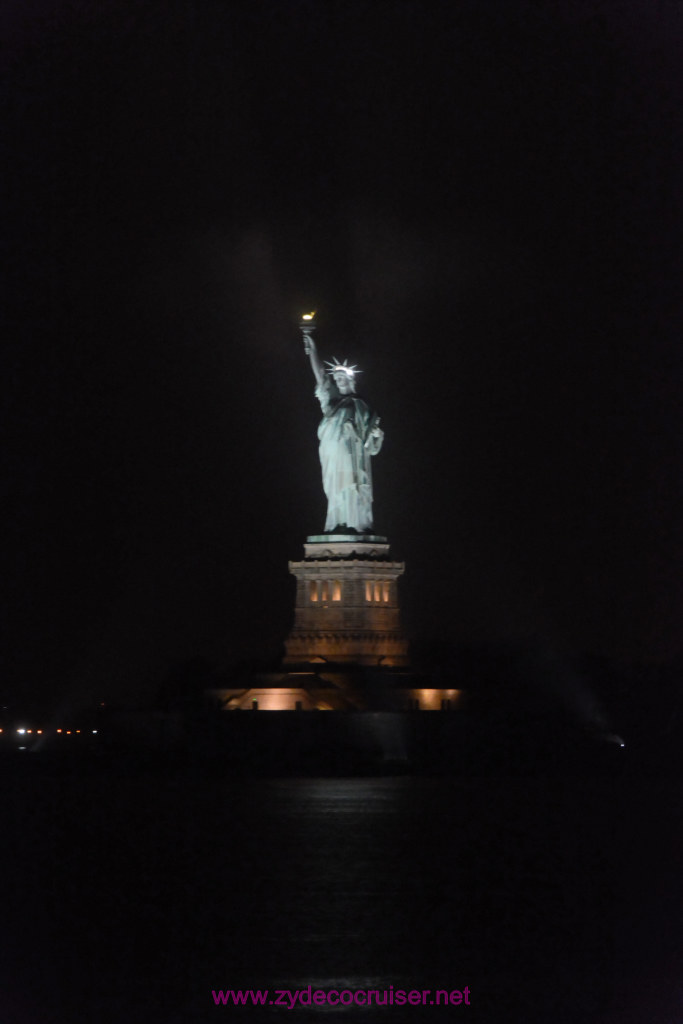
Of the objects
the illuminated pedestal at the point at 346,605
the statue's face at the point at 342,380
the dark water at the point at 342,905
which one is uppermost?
the statue's face at the point at 342,380

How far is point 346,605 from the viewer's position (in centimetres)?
6284

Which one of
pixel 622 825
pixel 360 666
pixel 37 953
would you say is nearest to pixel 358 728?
pixel 360 666

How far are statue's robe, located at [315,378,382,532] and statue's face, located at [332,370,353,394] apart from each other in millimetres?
153

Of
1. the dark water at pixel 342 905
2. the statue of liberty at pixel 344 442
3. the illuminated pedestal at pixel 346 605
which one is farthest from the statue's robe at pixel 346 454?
the dark water at pixel 342 905

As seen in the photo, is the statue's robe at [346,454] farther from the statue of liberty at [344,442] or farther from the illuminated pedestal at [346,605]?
the illuminated pedestal at [346,605]

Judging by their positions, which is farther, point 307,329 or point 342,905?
point 307,329

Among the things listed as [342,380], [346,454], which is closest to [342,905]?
[346,454]

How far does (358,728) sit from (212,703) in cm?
562

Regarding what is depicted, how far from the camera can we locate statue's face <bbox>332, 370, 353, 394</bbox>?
213 feet

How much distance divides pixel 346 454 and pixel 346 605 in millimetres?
4612

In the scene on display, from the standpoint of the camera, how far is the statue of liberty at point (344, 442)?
2547 inches

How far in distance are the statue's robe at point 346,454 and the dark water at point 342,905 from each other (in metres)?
17.2

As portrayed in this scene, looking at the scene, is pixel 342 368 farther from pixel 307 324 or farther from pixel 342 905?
pixel 342 905

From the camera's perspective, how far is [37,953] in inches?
1064
